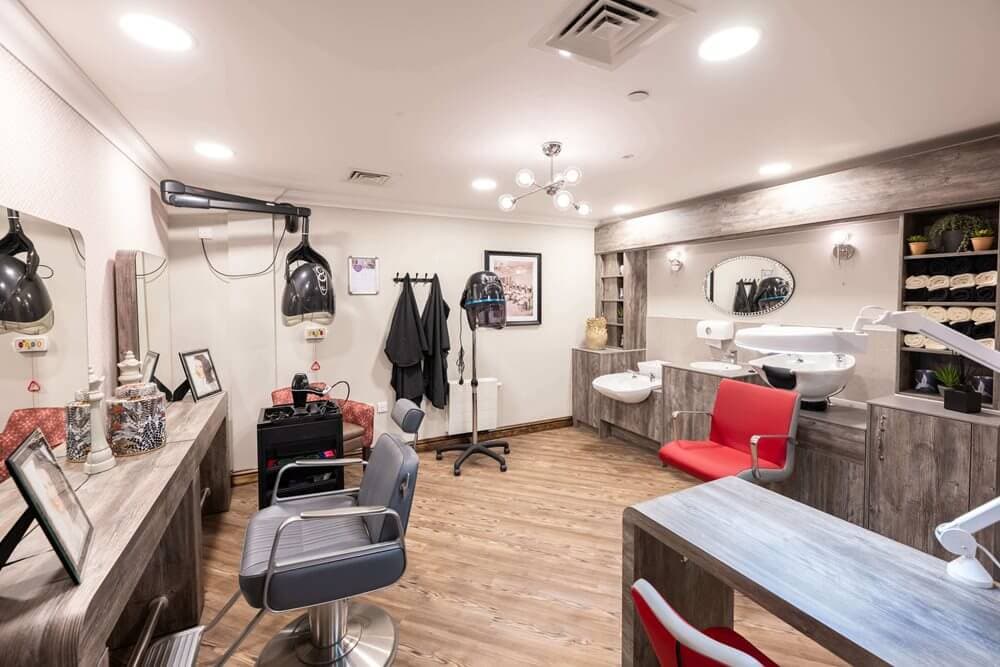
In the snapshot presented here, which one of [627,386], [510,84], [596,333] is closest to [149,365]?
[510,84]

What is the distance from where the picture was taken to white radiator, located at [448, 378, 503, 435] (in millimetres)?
4531

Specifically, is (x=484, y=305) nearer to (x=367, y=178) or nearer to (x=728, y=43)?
(x=367, y=178)

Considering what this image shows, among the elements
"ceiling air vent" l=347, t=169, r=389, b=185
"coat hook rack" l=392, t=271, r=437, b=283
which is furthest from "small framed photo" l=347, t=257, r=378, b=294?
"ceiling air vent" l=347, t=169, r=389, b=185

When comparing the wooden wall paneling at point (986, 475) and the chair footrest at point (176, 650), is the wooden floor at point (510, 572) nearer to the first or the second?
the chair footrest at point (176, 650)

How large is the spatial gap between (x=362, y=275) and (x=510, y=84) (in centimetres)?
262

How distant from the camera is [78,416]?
1.62m

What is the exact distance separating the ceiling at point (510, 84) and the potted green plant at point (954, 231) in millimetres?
561

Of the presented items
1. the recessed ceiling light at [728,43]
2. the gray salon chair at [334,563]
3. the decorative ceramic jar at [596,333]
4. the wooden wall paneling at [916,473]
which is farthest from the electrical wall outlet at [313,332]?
the wooden wall paneling at [916,473]

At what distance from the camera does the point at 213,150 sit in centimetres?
272

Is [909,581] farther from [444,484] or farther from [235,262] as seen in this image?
[235,262]

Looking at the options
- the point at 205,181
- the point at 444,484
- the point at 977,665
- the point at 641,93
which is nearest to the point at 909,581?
the point at 977,665

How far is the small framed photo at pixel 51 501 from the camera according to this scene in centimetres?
97

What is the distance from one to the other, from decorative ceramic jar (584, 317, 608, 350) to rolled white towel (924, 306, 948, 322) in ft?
9.10

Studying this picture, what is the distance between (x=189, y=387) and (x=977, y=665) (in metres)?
3.59
